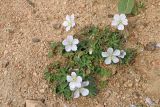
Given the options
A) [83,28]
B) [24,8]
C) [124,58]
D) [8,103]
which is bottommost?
[8,103]

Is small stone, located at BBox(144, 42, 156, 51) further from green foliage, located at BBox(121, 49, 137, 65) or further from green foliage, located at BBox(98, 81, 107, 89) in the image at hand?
green foliage, located at BBox(98, 81, 107, 89)

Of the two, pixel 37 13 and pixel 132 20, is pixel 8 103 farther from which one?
pixel 132 20

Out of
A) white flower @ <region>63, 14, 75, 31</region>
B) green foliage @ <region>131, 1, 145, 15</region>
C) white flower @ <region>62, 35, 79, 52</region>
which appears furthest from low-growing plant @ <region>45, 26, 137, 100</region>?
green foliage @ <region>131, 1, 145, 15</region>

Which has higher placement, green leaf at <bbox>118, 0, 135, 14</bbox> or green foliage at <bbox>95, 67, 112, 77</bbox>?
green leaf at <bbox>118, 0, 135, 14</bbox>

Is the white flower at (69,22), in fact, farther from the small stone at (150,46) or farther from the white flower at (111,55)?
the small stone at (150,46)

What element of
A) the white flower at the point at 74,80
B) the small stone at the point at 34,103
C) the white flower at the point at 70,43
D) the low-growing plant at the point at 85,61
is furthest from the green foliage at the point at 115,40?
the small stone at the point at 34,103

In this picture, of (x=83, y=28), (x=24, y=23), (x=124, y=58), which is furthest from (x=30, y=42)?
(x=124, y=58)

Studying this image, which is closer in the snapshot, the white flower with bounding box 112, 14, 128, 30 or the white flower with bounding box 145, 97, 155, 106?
the white flower with bounding box 145, 97, 155, 106

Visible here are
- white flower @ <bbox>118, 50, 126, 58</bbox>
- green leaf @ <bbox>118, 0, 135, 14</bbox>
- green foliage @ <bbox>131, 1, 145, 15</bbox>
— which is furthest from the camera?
green foliage @ <bbox>131, 1, 145, 15</bbox>
